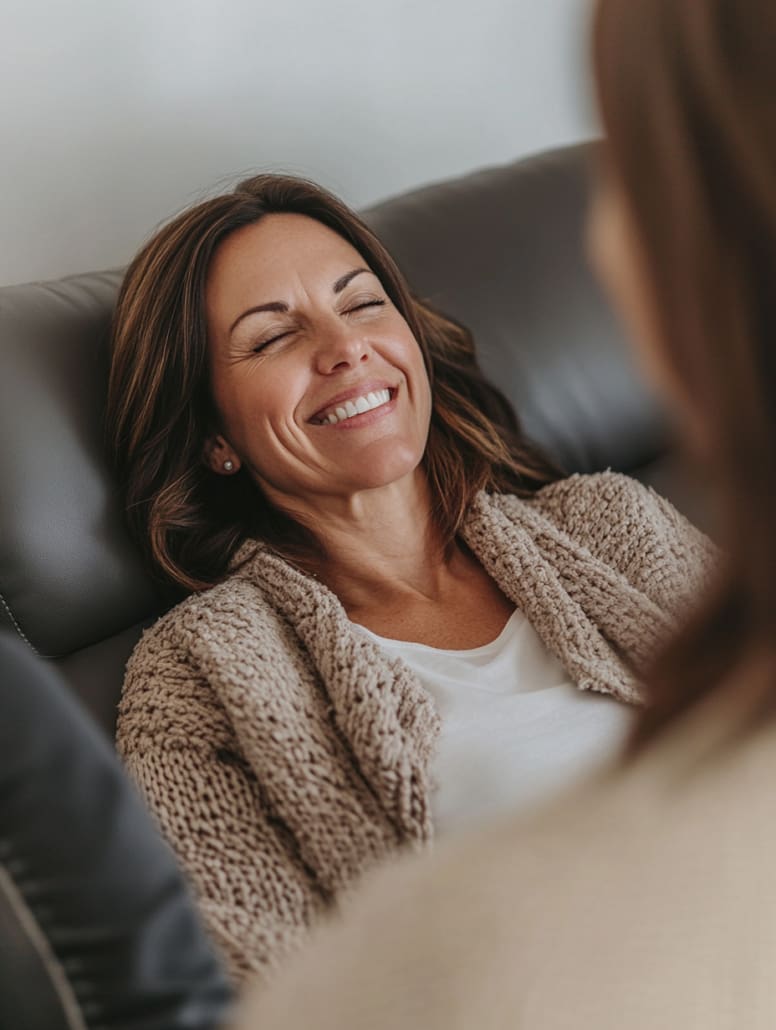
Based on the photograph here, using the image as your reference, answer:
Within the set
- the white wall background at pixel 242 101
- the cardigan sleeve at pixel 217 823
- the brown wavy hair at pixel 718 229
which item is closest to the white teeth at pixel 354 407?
the cardigan sleeve at pixel 217 823

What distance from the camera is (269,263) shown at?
1424 mm

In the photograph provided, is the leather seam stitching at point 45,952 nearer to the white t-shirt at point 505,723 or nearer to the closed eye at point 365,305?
the white t-shirt at point 505,723

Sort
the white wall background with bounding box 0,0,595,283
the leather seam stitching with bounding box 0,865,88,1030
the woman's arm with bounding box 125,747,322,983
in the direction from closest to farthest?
the leather seam stitching with bounding box 0,865,88,1030, the woman's arm with bounding box 125,747,322,983, the white wall background with bounding box 0,0,595,283

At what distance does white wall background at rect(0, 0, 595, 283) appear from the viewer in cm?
158

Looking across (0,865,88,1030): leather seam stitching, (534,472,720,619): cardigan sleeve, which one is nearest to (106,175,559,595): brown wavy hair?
(534,472,720,619): cardigan sleeve

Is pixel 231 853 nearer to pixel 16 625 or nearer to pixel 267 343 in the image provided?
pixel 16 625

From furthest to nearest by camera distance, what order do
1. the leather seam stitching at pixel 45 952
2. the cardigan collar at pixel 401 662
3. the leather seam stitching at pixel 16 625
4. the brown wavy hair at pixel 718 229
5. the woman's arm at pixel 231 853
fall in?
the leather seam stitching at pixel 16 625
the cardigan collar at pixel 401 662
the woman's arm at pixel 231 853
the leather seam stitching at pixel 45 952
the brown wavy hair at pixel 718 229

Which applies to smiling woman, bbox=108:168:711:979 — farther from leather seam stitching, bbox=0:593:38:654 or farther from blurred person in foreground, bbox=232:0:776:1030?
blurred person in foreground, bbox=232:0:776:1030

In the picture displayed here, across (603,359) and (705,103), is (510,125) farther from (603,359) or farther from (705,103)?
(705,103)

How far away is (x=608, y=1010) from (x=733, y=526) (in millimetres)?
219

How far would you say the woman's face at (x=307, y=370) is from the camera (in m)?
1.38

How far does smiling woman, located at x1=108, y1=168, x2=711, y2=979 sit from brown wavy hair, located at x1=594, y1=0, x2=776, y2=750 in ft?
2.18

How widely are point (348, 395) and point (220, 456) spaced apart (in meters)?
0.19

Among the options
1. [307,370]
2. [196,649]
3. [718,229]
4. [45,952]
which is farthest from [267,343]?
[718,229]
